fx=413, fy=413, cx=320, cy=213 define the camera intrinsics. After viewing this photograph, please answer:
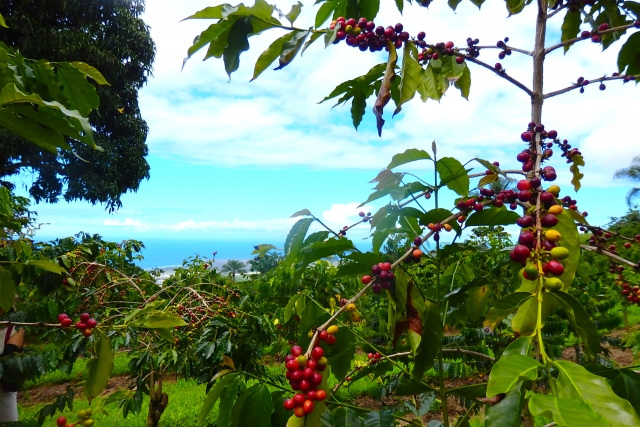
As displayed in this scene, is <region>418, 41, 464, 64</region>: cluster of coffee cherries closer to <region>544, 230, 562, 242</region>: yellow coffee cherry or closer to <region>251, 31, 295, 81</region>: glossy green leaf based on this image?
<region>251, 31, 295, 81</region>: glossy green leaf

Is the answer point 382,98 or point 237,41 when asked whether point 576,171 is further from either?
point 237,41

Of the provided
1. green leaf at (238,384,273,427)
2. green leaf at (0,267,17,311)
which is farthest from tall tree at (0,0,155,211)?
green leaf at (238,384,273,427)

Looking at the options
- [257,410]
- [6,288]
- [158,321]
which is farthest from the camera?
[6,288]

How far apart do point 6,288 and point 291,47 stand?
1.09 m

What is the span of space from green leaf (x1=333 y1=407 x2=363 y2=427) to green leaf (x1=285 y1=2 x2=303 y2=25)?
0.82 m

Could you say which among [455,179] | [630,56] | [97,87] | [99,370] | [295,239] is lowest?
[99,370]

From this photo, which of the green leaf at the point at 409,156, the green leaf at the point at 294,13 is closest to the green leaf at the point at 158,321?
the green leaf at the point at 409,156

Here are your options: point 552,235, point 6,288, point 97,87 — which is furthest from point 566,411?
point 97,87

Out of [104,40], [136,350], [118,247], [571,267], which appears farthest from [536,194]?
[104,40]

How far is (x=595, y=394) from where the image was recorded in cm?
41

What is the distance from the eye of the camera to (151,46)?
13.7 m

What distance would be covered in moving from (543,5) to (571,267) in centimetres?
76

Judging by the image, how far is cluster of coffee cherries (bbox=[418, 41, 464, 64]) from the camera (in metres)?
0.93

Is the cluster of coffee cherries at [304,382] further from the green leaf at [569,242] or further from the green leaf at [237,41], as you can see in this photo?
the green leaf at [237,41]
